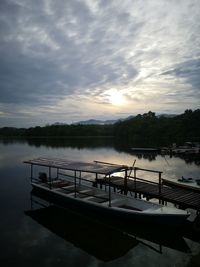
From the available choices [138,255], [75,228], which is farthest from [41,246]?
[138,255]

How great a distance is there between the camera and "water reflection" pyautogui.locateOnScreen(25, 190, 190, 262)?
12776 millimetres

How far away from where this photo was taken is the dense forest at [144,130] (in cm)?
10070

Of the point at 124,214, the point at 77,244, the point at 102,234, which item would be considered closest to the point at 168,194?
the point at 124,214

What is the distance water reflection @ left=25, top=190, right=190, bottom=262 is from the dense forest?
72592 millimetres

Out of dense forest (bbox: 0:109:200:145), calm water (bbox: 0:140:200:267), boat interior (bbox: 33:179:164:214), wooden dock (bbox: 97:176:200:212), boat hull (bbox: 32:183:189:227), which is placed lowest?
calm water (bbox: 0:140:200:267)

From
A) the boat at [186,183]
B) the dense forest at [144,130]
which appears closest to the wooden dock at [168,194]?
the boat at [186,183]

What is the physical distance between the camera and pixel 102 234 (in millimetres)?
14406

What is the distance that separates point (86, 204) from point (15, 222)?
4.74m

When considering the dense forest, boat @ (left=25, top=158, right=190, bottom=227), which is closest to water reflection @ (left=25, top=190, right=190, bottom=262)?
boat @ (left=25, top=158, right=190, bottom=227)

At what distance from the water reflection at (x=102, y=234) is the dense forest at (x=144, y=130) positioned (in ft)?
238

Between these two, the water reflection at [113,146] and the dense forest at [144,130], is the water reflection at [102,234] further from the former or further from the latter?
the dense forest at [144,130]

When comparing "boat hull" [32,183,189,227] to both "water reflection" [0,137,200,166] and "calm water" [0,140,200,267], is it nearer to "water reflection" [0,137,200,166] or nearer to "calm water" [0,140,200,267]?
"calm water" [0,140,200,267]

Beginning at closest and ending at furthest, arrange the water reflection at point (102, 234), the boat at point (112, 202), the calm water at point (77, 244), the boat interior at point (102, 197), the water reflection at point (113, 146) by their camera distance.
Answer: the calm water at point (77, 244) < the water reflection at point (102, 234) < the boat at point (112, 202) < the boat interior at point (102, 197) < the water reflection at point (113, 146)

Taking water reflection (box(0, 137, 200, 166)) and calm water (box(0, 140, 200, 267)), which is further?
water reflection (box(0, 137, 200, 166))
